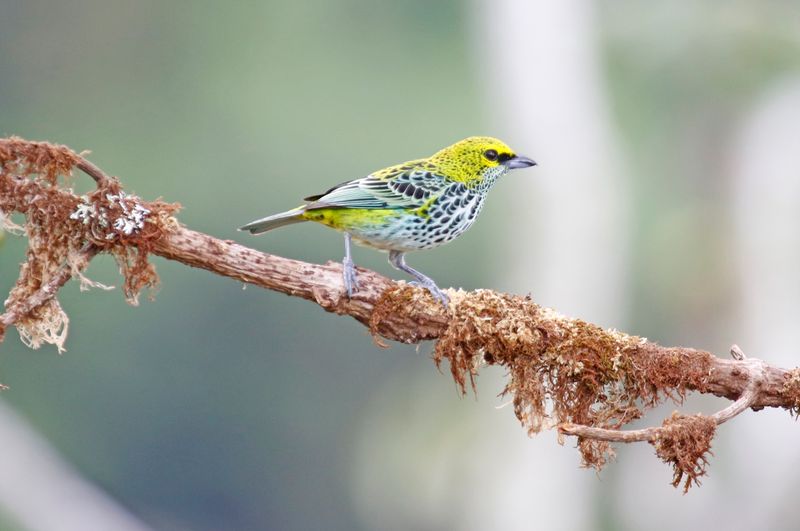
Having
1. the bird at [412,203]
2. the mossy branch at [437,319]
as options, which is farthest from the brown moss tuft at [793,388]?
the bird at [412,203]

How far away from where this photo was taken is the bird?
4.80m

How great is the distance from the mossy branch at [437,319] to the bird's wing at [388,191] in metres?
0.74

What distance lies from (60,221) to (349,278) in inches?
40.3

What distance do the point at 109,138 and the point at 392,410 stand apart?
10070 mm

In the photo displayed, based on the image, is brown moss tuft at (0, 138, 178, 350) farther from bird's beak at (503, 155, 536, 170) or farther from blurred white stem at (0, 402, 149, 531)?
blurred white stem at (0, 402, 149, 531)

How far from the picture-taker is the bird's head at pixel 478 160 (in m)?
5.18

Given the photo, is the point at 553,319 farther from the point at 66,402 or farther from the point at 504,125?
the point at 66,402

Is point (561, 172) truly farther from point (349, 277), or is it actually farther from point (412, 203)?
point (349, 277)

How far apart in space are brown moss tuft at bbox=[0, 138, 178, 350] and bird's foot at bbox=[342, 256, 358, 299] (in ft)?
2.07

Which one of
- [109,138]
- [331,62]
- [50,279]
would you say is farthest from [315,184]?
[50,279]

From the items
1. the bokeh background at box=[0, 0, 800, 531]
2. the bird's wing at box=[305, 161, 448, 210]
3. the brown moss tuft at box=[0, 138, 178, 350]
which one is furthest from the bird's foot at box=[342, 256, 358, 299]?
the bokeh background at box=[0, 0, 800, 531]

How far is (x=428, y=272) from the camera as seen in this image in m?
19.4

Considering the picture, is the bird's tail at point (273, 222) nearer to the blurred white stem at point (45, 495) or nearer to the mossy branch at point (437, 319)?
the mossy branch at point (437, 319)

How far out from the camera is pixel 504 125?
2142 centimetres
